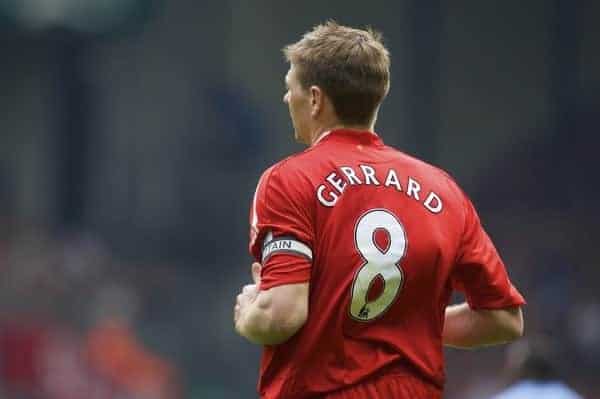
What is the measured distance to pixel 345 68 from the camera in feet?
9.46

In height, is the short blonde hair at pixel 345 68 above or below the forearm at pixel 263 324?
above

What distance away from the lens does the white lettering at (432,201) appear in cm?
292

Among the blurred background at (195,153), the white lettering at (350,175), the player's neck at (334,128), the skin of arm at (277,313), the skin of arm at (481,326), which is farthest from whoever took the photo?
the blurred background at (195,153)

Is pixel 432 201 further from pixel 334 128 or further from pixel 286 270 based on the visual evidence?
pixel 286 270

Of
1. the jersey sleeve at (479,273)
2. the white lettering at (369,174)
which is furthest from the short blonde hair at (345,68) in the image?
the jersey sleeve at (479,273)

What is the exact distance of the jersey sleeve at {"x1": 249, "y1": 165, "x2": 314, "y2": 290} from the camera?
2.74 m

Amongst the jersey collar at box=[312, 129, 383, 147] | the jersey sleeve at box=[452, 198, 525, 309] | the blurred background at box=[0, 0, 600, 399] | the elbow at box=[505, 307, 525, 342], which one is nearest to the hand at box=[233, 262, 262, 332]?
the jersey collar at box=[312, 129, 383, 147]

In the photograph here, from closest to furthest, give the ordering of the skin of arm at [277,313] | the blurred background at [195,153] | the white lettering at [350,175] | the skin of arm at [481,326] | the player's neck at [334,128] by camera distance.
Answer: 1. the skin of arm at [277,313]
2. the white lettering at [350,175]
3. the player's neck at [334,128]
4. the skin of arm at [481,326]
5. the blurred background at [195,153]

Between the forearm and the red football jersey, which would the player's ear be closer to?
the red football jersey

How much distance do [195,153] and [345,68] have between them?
5.41m

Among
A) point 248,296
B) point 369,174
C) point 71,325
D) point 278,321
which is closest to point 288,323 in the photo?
point 278,321

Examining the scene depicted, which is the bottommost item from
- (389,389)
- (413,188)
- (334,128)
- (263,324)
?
(389,389)

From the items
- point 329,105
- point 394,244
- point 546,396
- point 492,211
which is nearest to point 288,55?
point 329,105

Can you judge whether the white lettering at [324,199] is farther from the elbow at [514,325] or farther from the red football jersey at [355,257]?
the elbow at [514,325]
